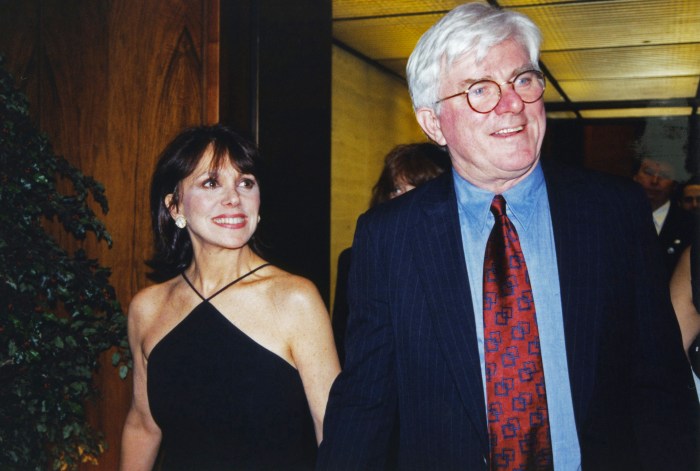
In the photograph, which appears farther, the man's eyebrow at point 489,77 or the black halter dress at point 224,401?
the black halter dress at point 224,401

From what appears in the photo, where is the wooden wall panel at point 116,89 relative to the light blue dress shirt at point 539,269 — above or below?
above

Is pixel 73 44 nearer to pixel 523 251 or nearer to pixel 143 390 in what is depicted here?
pixel 143 390

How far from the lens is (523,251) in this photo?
1552 mm

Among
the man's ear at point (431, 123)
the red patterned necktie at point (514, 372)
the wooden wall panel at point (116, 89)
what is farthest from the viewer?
the wooden wall panel at point (116, 89)

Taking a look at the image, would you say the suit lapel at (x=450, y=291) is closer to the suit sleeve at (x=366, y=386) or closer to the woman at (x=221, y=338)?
the suit sleeve at (x=366, y=386)

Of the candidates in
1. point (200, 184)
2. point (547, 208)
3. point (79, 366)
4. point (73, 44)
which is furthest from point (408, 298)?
point (73, 44)

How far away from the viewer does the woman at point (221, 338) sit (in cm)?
202

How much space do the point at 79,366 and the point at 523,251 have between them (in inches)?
51.5

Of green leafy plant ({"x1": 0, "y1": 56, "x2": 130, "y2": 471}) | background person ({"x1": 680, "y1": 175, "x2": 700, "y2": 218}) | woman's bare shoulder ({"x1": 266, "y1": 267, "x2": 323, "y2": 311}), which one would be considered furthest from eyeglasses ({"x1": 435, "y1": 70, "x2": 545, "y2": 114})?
background person ({"x1": 680, "y1": 175, "x2": 700, "y2": 218})

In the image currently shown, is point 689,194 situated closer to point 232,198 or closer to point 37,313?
point 232,198

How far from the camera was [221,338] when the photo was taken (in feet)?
6.83

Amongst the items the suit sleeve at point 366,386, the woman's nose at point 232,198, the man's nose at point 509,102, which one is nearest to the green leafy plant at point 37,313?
the woman's nose at point 232,198

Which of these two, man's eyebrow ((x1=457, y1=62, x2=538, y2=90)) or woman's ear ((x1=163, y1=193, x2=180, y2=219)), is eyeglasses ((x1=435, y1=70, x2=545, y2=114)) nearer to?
man's eyebrow ((x1=457, y1=62, x2=538, y2=90))

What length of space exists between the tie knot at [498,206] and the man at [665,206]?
3205 millimetres
